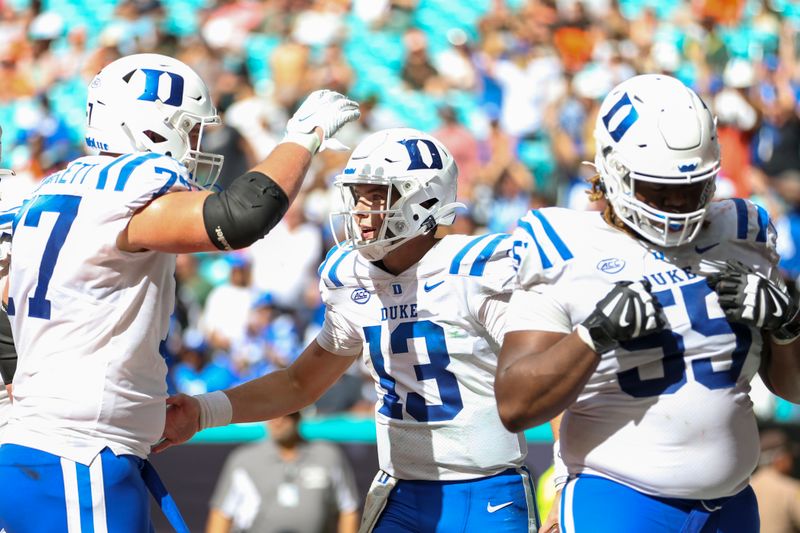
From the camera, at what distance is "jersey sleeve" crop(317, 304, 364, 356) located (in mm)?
3904

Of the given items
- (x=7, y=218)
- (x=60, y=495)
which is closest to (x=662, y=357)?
(x=60, y=495)

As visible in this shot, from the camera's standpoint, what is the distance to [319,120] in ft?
11.0

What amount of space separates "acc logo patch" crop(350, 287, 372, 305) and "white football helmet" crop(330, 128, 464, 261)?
4.2 inches

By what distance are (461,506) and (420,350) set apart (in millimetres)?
494

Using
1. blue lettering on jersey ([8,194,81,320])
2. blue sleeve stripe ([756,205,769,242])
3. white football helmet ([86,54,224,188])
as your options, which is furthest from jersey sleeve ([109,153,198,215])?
blue sleeve stripe ([756,205,769,242])

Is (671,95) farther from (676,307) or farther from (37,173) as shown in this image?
(37,173)

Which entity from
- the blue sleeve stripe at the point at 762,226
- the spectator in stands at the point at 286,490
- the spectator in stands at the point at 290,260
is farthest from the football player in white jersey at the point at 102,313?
the spectator in stands at the point at 290,260

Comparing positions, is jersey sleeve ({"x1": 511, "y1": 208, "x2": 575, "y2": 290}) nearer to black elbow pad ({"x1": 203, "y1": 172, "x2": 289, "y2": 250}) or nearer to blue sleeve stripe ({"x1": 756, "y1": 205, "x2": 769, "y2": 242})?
blue sleeve stripe ({"x1": 756, "y1": 205, "x2": 769, "y2": 242})

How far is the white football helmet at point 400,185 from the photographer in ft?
12.5

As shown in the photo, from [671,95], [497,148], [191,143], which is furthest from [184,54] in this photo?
→ [671,95]

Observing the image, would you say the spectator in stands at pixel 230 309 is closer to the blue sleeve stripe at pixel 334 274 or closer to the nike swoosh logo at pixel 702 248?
the blue sleeve stripe at pixel 334 274

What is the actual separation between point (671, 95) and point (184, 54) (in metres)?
8.63

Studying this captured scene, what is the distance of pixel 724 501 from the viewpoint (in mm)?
2861

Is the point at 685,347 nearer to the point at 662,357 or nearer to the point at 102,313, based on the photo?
the point at 662,357
